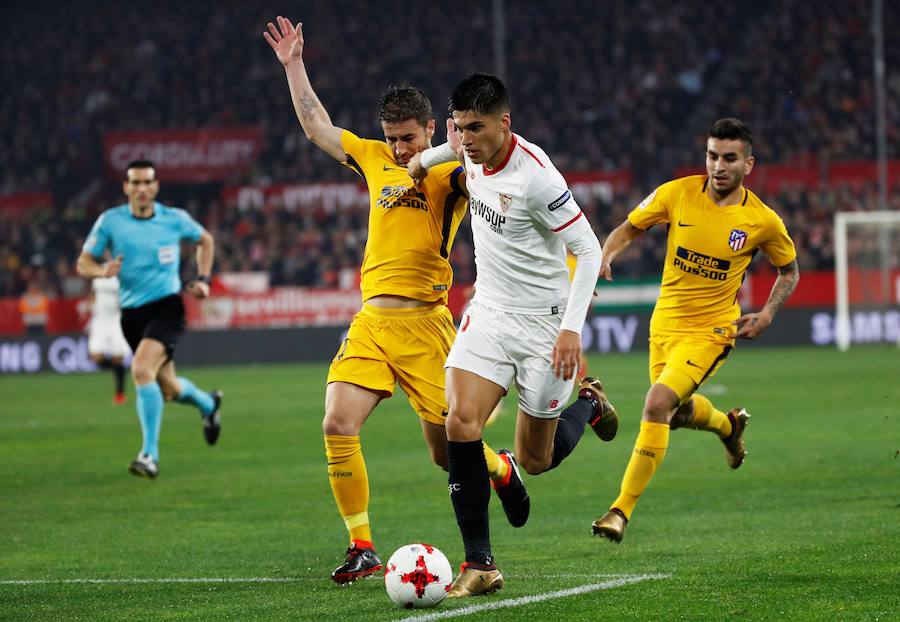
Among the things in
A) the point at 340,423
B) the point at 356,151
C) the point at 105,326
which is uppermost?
the point at 356,151

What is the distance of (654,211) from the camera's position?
9047 millimetres

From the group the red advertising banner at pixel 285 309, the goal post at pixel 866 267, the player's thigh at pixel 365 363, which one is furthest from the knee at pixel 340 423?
the goal post at pixel 866 267

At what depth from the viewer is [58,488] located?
11539 mm

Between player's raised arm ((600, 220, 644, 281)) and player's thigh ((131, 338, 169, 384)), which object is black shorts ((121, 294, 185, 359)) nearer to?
player's thigh ((131, 338, 169, 384))

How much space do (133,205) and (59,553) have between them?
4.87 metres

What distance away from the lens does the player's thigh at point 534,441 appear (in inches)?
282

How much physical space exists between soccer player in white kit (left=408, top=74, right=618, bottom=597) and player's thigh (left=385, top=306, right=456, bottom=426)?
45cm

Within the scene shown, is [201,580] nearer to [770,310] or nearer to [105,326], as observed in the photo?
[770,310]

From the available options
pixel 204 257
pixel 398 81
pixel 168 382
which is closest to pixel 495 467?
pixel 168 382

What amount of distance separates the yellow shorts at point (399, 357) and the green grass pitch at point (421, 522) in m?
0.90

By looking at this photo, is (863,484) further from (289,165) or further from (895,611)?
(289,165)

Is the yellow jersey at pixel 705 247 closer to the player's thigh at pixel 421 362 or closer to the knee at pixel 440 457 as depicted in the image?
the player's thigh at pixel 421 362

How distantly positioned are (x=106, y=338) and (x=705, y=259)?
15.3m

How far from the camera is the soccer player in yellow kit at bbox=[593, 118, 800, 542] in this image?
8.70 meters
